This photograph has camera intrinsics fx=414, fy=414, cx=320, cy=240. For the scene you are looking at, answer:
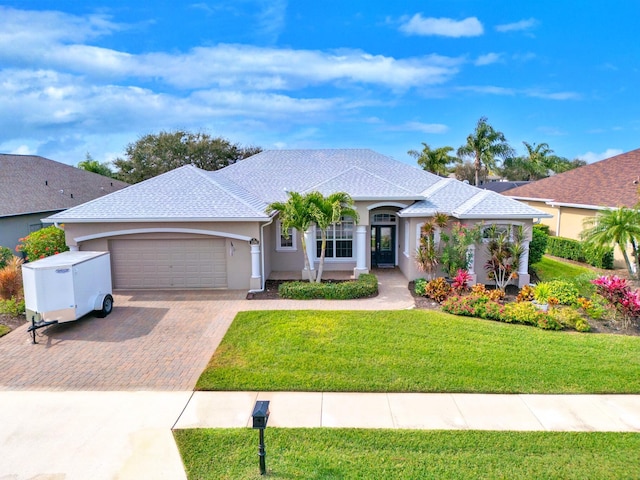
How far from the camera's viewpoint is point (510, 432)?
658 centimetres

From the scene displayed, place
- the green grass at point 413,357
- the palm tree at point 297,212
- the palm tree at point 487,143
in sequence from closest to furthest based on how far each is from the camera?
1. the green grass at point 413,357
2. the palm tree at point 297,212
3. the palm tree at point 487,143

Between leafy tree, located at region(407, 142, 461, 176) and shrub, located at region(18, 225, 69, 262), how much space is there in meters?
32.5

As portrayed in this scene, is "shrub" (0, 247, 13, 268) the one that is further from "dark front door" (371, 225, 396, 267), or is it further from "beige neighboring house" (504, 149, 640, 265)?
"beige neighboring house" (504, 149, 640, 265)

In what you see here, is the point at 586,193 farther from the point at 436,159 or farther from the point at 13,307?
the point at 13,307

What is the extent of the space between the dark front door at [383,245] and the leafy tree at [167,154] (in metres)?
26.4

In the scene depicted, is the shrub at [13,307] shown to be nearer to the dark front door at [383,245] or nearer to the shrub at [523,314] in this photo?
the dark front door at [383,245]

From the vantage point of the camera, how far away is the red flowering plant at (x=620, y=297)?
11539 millimetres

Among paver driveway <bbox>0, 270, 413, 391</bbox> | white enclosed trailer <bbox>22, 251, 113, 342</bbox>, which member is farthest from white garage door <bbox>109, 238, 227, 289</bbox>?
white enclosed trailer <bbox>22, 251, 113, 342</bbox>

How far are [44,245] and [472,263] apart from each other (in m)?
16.9

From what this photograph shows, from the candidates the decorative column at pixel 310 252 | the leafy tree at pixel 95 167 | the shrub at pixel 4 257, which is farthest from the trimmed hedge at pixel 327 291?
the leafy tree at pixel 95 167

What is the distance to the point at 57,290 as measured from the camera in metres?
10.9

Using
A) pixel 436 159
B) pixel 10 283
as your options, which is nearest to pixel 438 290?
pixel 10 283

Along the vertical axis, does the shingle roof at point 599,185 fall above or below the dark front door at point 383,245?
above

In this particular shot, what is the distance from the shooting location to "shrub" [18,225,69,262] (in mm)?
16375
